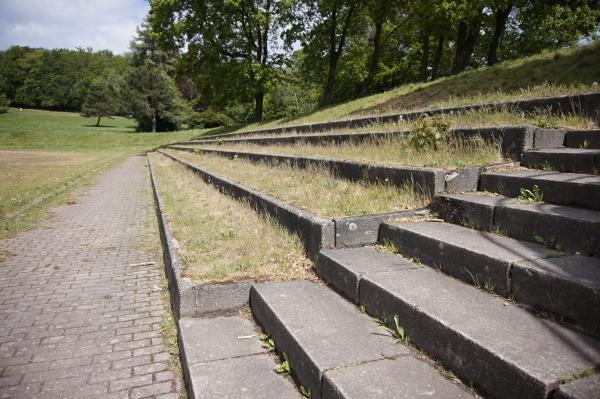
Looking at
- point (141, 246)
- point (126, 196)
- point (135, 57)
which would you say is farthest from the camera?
point (135, 57)

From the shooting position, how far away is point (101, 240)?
22.1ft

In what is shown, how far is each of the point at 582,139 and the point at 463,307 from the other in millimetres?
3143

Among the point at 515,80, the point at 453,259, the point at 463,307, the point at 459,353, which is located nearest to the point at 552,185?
the point at 453,259

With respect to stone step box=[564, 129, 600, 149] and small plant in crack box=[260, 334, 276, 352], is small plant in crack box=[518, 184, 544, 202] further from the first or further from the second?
small plant in crack box=[260, 334, 276, 352]

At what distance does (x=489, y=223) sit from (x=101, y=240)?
250 inches

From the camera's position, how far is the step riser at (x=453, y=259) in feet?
7.72

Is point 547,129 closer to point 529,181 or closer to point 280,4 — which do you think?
point 529,181

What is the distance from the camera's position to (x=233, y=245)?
14.0ft

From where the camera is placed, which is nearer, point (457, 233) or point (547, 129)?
point (457, 233)

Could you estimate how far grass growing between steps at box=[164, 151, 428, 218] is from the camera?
3965 millimetres

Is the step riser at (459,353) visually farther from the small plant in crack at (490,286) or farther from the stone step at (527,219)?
the stone step at (527,219)

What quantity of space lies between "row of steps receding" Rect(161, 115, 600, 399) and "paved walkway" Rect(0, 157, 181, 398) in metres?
1.09

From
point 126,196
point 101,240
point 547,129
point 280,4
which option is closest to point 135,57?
point 280,4

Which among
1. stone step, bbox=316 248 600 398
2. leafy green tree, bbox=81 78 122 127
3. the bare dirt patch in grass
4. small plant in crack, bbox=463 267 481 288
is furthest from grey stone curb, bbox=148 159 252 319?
leafy green tree, bbox=81 78 122 127
